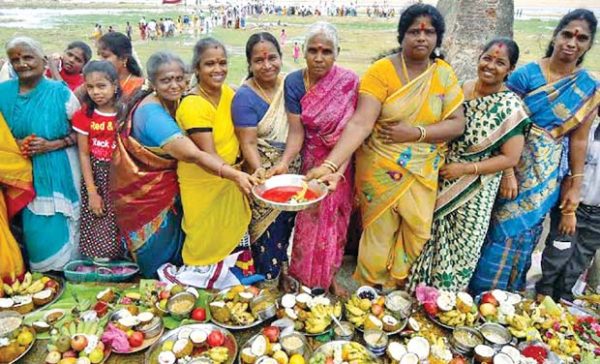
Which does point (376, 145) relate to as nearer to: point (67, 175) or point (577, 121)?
point (577, 121)

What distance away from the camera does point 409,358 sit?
9.45 feet

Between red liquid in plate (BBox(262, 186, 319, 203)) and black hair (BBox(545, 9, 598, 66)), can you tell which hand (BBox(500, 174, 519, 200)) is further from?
red liquid in plate (BBox(262, 186, 319, 203))

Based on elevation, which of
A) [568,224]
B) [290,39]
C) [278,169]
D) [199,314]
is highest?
[290,39]

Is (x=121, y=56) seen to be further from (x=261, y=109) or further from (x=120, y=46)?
(x=261, y=109)

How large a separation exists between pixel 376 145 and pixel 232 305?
149 centimetres

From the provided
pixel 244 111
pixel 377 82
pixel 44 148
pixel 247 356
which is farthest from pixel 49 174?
pixel 377 82

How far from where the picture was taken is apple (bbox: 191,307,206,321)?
128 inches

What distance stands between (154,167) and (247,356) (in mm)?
1489

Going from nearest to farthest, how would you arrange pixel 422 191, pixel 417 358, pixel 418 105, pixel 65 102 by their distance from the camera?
pixel 417 358, pixel 418 105, pixel 422 191, pixel 65 102

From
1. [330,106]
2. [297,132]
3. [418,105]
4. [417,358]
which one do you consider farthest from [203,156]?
[417,358]

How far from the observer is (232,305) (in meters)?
3.31

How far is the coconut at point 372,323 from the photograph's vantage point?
3.17 m

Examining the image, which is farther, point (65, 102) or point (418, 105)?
point (65, 102)

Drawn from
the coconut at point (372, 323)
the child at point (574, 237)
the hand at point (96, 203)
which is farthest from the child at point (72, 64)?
the child at point (574, 237)
